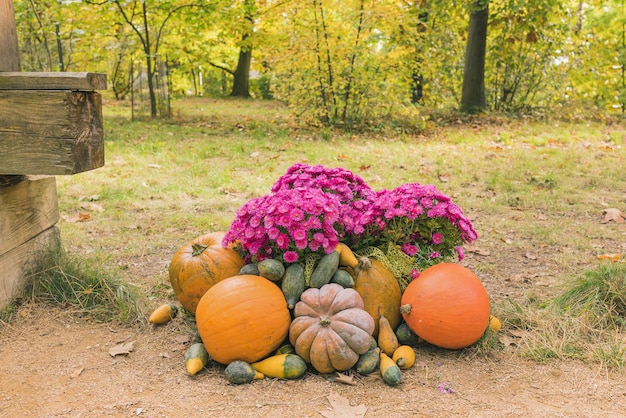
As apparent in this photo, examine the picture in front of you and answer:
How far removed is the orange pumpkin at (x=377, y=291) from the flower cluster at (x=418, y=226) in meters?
0.20

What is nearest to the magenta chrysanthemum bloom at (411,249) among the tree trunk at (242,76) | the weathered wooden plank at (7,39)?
the weathered wooden plank at (7,39)

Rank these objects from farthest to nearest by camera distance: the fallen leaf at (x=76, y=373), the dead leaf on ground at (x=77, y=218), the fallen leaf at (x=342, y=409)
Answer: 1. the dead leaf on ground at (x=77, y=218)
2. the fallen leaf at (x=76, y=373)
3. the fallen leaf at (x=342, y=409)

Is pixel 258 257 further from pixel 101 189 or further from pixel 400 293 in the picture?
pixel 101 189

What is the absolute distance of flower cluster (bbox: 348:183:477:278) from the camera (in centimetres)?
324

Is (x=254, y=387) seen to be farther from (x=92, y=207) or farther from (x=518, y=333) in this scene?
(x=92, y=207)

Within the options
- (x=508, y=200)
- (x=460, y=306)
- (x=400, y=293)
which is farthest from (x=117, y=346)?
(x=508, y=200)

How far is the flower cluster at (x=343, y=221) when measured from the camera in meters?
2.99

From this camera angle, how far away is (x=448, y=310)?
2908 millimetres

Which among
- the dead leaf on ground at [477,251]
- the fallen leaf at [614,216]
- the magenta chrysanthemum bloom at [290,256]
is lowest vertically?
the dead leaf on ground at [477,251]

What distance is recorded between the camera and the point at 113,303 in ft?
11.1

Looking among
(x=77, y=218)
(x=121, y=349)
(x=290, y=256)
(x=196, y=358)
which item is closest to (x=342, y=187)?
(x=290, y=256)

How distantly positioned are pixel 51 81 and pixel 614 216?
4644 mm

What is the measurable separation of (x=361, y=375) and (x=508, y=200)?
3.77m

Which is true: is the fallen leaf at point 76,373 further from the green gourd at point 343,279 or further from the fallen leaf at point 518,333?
the fallen leaf at point 518,333
